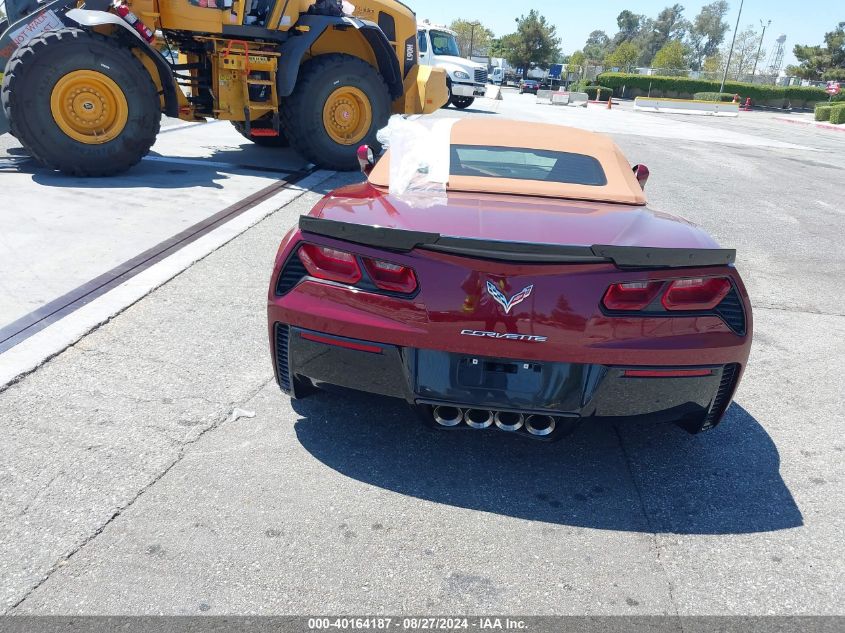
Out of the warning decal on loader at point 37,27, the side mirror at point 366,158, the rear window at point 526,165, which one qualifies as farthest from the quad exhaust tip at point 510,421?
Answer: the warning decal on loader at point 37,27

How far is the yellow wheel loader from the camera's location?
752cm

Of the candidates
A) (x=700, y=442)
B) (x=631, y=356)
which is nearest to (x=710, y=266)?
(x=631, y=356)

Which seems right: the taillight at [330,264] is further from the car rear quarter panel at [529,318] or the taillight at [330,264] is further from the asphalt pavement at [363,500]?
the asphalt pavement at [363,500]

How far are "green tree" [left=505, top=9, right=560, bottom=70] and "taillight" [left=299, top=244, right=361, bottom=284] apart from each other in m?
88.7

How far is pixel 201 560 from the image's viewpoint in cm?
237

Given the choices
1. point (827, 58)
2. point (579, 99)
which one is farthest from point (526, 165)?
point (827, 58)

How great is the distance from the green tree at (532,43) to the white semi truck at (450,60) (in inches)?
2542

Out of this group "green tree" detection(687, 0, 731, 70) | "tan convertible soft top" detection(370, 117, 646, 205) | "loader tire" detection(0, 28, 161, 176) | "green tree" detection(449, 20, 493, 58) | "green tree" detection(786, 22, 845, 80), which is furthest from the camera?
"green tree" detection(687, 0, 731, 70)

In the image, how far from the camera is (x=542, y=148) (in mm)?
4078

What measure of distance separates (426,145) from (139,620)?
2.84 m

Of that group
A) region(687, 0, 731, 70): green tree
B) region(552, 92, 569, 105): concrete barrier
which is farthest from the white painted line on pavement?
region(687, 0, 731, 70): green tree

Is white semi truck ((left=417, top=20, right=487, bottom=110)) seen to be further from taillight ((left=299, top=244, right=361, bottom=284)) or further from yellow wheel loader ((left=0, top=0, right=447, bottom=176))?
taillight ((left=299, top=244, right=361, bottom=284))

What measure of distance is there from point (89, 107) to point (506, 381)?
6834mm

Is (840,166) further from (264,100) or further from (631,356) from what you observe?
(631,356)
